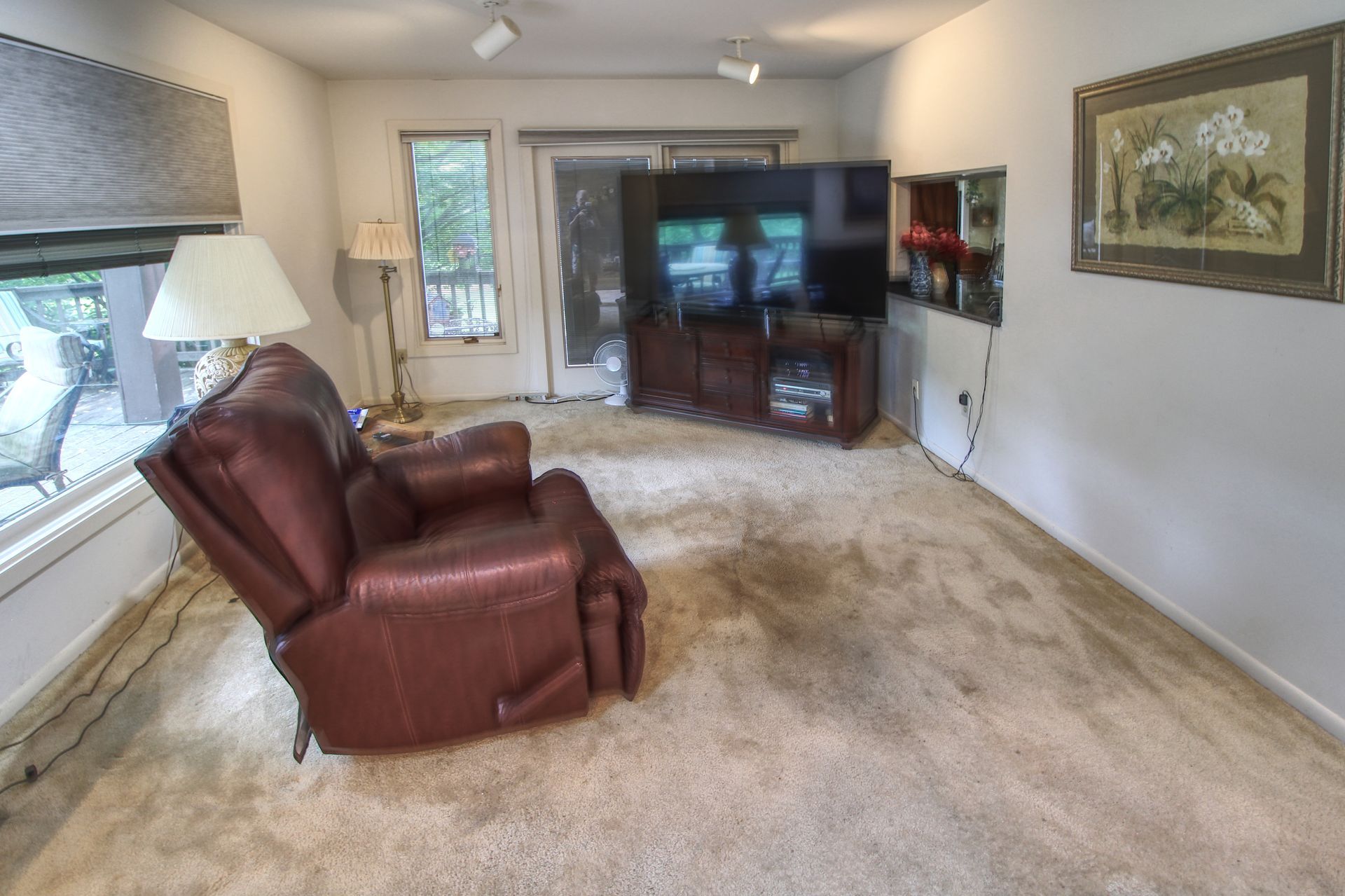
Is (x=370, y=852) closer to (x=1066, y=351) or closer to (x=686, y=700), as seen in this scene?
(x=686, y=700)

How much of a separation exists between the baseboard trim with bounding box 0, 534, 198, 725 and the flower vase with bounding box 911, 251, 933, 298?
12.4ft

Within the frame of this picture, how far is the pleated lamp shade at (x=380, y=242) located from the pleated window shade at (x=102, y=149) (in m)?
1.25

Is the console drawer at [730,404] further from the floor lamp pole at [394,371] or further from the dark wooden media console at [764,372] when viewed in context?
the floor lamp pole at [394,371]

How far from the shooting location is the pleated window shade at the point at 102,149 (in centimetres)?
255

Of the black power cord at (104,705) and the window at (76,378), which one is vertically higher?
the window at (76,378)

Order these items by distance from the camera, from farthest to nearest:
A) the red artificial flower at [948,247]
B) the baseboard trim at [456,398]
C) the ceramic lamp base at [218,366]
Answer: the baseboard trim at [456,398] → the red artificial flower at [948,247] → the ceramic lamp base at [218,366]

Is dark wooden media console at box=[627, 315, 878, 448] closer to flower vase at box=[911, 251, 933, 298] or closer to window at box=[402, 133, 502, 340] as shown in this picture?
flower vase at box=[911, 251, 933, 298]

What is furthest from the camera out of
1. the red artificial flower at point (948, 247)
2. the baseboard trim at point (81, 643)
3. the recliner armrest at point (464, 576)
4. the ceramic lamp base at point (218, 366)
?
the red artificial flower at point (948, 247)

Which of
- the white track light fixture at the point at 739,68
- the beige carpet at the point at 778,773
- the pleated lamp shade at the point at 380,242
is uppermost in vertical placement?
the white track light fixture at the point at 739,68

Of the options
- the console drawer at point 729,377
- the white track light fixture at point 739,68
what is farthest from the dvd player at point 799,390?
the white track light fixture at point 739,68

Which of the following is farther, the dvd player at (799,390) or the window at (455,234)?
the window at (455,234)

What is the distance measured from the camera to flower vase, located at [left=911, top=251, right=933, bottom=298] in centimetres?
457

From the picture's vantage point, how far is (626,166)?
18.8ft

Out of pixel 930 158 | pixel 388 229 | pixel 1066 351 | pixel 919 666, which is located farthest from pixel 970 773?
pixel 388 229
